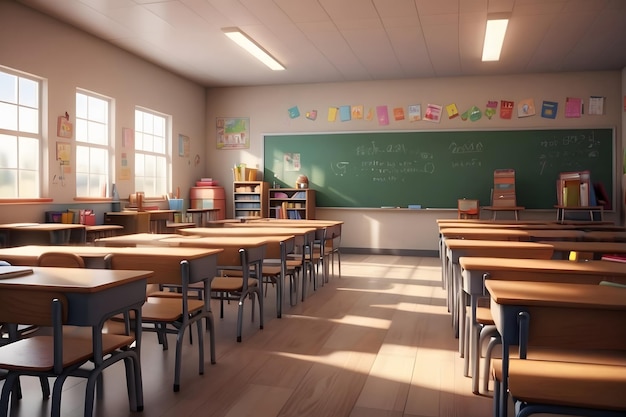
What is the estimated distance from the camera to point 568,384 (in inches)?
56.3

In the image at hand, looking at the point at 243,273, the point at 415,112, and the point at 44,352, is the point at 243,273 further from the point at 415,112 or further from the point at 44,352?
the point at 415,112

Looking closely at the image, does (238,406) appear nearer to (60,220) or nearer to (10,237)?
(10,237)

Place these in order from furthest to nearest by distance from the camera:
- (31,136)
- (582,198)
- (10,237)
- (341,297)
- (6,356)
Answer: (582,198) → (31,136) → (341,297) → (10,237) → (6,356)

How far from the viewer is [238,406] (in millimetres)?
2361

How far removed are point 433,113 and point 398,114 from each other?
0.57m

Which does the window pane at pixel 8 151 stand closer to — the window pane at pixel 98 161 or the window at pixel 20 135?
the window at pixel 20 135

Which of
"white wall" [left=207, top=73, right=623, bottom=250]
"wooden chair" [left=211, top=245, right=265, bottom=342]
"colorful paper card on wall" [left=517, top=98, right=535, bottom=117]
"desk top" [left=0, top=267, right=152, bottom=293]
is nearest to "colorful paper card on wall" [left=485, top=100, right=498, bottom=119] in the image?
"white wall" [left=207, top=73, right=623, bottom=250]

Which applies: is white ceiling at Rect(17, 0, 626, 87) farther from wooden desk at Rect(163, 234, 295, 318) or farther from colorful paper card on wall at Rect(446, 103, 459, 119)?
wooden desk at Rect(163, 234, 295, 318)

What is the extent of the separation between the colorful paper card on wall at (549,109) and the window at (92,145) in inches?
252

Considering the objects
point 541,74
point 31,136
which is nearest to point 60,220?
point 31,136

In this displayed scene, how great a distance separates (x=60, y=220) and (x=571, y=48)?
663cm

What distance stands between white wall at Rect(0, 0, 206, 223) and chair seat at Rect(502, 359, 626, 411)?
5276mm

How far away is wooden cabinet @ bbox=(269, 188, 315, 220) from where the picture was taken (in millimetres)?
8836

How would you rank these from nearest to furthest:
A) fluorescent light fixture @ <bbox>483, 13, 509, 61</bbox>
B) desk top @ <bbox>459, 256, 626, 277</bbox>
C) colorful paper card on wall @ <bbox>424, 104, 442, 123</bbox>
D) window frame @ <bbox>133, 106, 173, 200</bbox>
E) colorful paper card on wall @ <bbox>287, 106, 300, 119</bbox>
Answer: desk top @ <bbox>459, 256, 626, 277</bbox>
fluorescent light fixture @ <bbox>483, 13, 509, 61</bbox>
window frame @ <bbox>133, 106, 173, 200</bbox>
colorful paper card on wall @ <bbox>424, 104, 442, 123</bbox>
colorful paper card on wall @ <bbox>287, 106, 300, 119</bbox>
